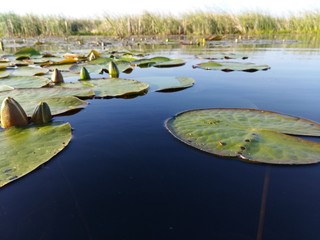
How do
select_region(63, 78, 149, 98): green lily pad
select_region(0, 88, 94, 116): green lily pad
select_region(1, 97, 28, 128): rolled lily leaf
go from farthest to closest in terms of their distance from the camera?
select_region(63, 78, 149, 98): green lily pad → select_region(0, 88, 94, 116): green lily pad → select_region(1, 97, 28, 128): rolled lily leaf

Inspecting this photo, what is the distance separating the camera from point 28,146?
163 centimetres

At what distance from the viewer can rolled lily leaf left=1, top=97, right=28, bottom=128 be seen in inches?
74.3

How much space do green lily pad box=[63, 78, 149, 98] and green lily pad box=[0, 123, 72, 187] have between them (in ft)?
3.27

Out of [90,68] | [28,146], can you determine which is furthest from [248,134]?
[90,68]

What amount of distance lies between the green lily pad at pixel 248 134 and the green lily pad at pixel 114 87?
1.00 meters

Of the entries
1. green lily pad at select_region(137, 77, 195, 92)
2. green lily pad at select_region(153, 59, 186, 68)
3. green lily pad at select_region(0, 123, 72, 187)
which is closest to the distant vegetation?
green lily pad at select_region(153, 59, 186, 68)

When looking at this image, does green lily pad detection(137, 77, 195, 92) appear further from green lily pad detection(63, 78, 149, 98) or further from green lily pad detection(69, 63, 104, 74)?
green lily pad detection(69, 63, 104, 74)

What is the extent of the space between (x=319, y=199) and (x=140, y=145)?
1.03 m

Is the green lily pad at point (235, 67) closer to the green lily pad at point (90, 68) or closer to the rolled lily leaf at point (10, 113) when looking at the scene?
the green lily pad at point (90, 68)

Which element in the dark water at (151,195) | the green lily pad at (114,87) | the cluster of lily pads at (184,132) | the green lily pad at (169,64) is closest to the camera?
the dark water at (151,195)

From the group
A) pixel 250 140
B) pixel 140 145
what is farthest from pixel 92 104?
pixel 250 140

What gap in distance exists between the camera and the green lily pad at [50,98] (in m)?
2.37

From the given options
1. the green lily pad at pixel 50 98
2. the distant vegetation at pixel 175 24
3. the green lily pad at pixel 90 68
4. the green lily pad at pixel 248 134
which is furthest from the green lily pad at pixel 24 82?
the distant vegetation at pixel 175 24

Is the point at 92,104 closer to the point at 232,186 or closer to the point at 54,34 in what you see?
the point at 232,186
